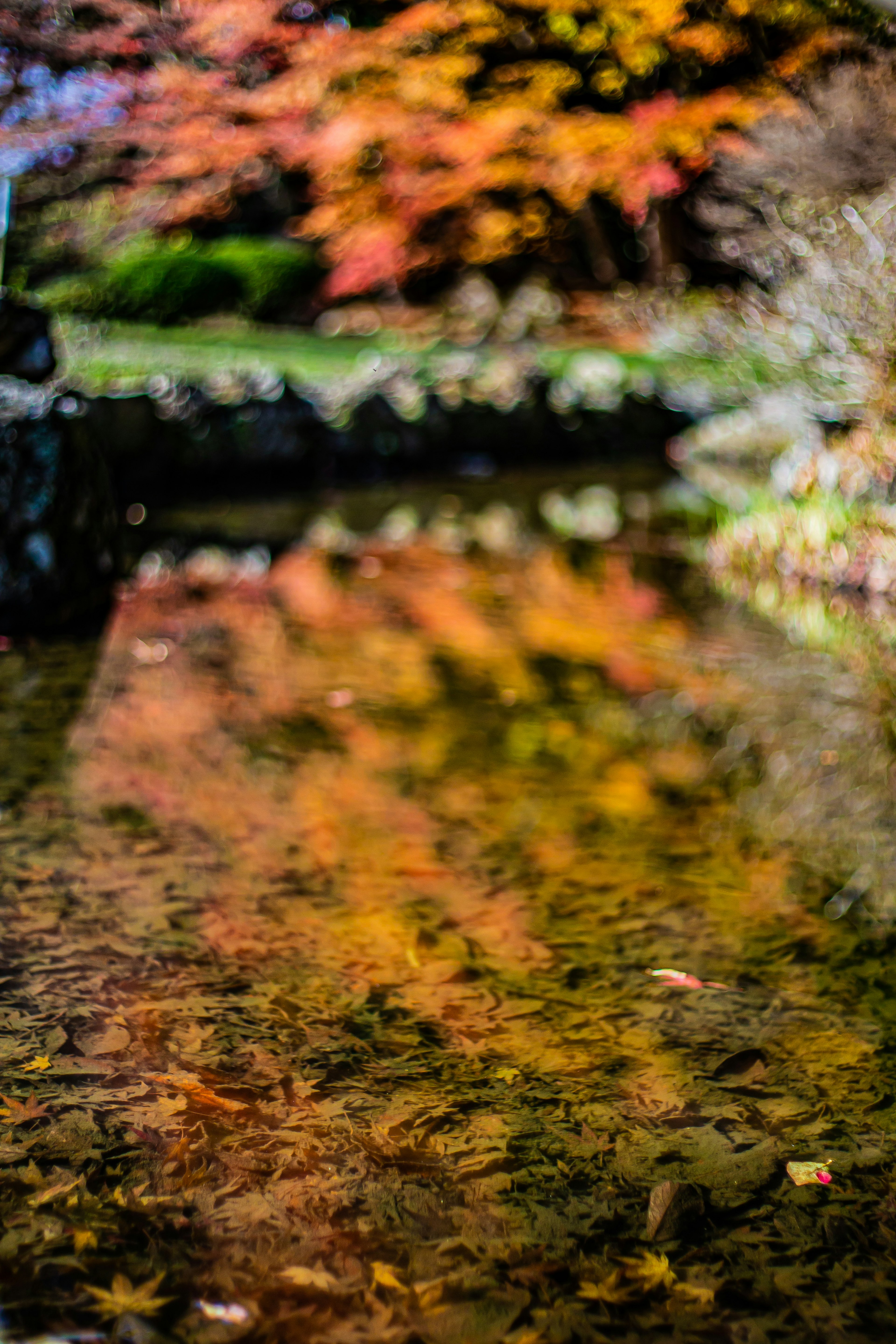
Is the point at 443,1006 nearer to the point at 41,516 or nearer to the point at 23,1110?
the point at 23,1110

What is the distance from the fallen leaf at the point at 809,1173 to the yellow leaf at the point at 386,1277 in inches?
17.3

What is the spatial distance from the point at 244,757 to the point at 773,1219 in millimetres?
1545

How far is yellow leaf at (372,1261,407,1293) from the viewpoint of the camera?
97 cm

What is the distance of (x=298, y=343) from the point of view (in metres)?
10.3

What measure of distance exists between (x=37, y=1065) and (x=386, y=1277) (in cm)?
51

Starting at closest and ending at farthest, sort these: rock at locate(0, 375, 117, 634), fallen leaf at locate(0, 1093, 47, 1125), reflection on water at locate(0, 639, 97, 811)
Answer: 1. fallen leaf at locate(0, 1093, 47, 1125)
2. reflection on water at locate(0, 639, 97, 811)
3. rock at locate(0, 375, 117, 634)

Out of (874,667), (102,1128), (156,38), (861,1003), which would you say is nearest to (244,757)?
(102,1128)

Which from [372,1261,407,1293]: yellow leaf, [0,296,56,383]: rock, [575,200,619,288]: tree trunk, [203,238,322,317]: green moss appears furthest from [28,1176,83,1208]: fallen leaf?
[203,238,322,317]: green moss

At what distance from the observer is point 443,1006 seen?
4.69ft

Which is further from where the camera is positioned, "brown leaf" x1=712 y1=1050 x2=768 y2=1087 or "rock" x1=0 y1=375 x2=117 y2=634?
"rock" x1=0 y1=375 x2=117 y2=634

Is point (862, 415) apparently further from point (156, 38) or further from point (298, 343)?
point (298, 343)

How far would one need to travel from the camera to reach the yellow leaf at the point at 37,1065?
4.03 feet

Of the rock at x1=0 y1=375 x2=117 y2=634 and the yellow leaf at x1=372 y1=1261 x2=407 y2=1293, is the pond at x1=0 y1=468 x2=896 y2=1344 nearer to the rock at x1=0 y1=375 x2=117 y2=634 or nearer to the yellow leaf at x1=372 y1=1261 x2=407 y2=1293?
the yellow leaf at x1=372 y1=1261 x2=407 y2=1293

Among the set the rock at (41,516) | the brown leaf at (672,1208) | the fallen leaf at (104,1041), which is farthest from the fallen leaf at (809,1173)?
the rock at (41,516)
